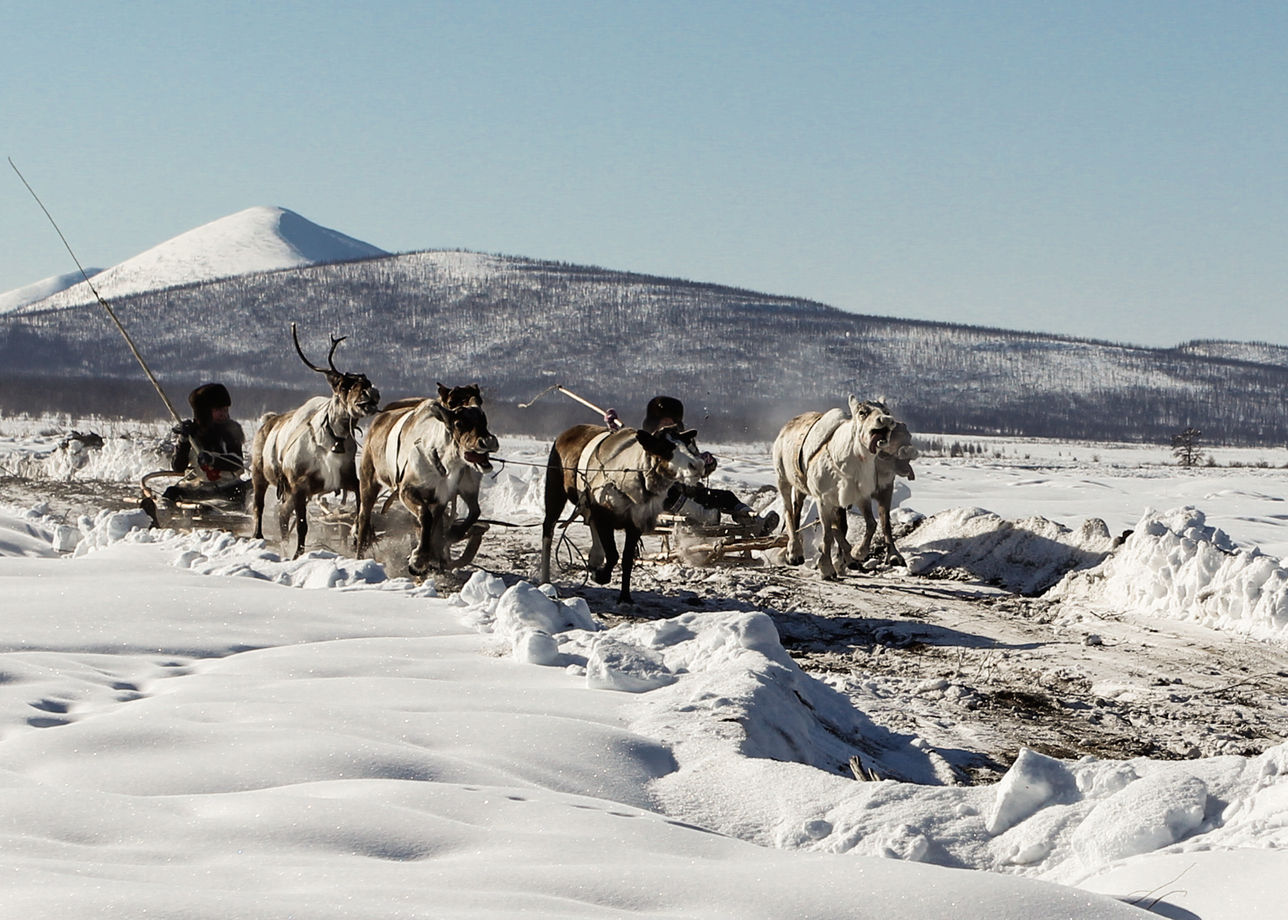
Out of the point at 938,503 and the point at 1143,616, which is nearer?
the point at 1143,616

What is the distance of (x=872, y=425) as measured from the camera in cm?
1505

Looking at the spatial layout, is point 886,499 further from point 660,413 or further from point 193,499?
point 193,499

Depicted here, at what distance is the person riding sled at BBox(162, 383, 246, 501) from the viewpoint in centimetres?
1599

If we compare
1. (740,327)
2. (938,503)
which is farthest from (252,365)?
(938,503)

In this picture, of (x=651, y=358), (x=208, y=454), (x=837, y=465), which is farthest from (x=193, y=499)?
(x=651, y=358)

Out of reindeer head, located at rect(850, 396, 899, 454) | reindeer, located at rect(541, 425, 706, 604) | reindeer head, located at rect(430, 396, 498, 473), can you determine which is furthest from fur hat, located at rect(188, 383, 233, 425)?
reindeer head, located at rect(850, 396, 899, 454)

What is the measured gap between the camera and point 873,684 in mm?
9109

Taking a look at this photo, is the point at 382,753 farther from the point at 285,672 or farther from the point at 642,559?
the point at 642,559

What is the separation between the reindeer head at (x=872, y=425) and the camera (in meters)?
15.0

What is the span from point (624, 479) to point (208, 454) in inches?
229

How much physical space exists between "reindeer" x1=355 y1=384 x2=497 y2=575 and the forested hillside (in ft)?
401

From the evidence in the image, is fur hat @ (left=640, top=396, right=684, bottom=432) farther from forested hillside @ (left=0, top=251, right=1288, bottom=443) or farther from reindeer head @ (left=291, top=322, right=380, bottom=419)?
forested hillside @ (left=0, top=251, right=1288, bottom=443)

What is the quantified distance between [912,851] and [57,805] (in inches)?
118

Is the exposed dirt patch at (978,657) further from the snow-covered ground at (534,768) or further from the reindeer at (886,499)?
the reindeer at (886,499)
